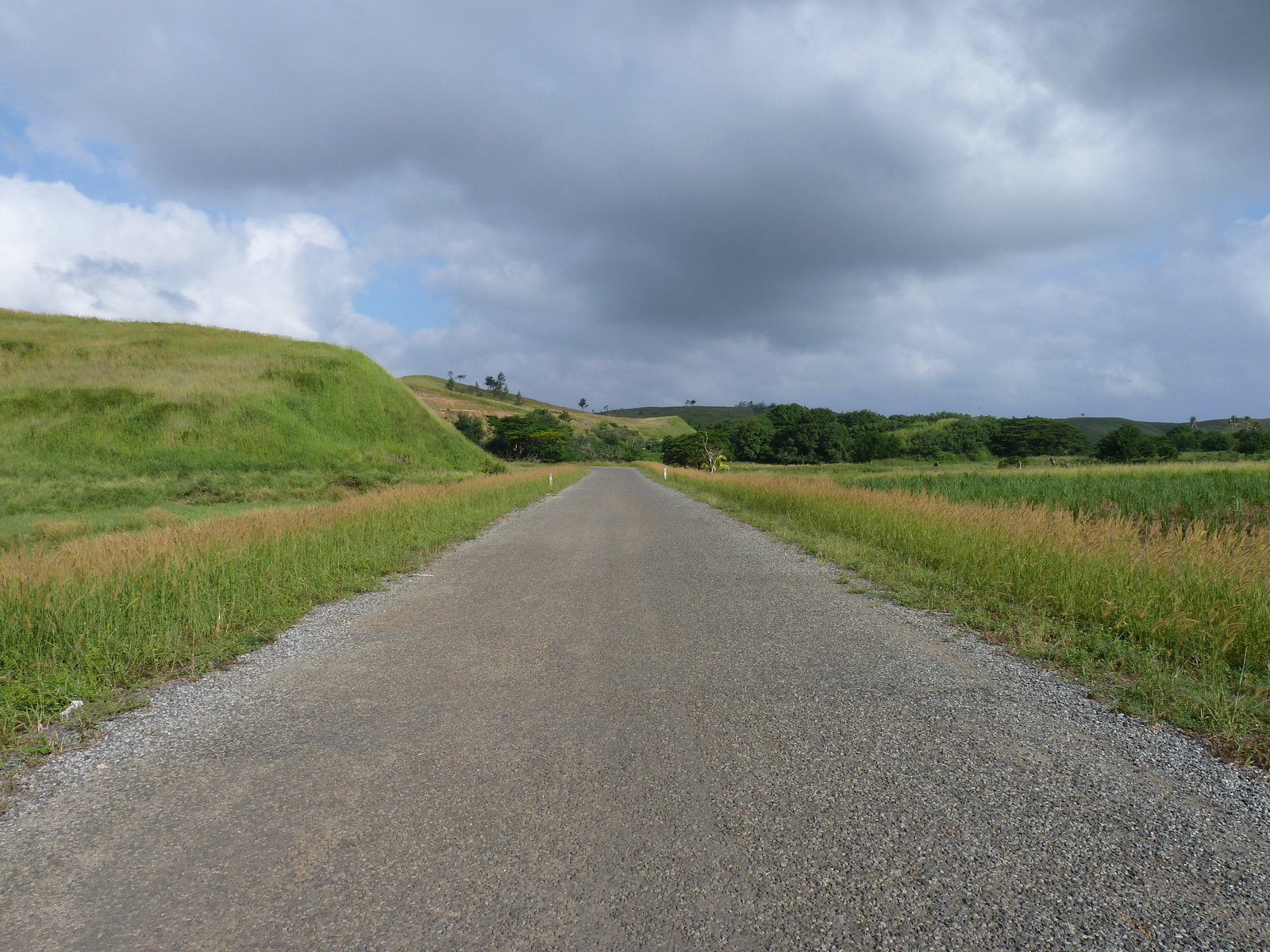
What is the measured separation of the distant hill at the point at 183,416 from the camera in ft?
86.9

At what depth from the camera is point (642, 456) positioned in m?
A: 115

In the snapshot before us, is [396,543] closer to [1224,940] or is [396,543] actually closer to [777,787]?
[777,787]

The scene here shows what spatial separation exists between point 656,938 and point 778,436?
114105mm

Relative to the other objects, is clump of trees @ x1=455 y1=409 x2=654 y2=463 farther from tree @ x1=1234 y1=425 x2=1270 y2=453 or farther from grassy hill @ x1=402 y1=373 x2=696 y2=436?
tree @ x1=1234 y1=425 x2=1270 y2=453

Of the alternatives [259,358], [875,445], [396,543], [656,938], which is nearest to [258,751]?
[656,938]

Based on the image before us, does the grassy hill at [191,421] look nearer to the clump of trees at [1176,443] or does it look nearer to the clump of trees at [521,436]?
the clump of trees at [521,436]

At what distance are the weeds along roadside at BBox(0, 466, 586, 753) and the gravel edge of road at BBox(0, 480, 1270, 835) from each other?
31cm

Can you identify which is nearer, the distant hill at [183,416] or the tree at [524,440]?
the distant hill at [183,416]

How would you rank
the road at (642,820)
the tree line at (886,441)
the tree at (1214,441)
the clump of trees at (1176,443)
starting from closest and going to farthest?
1. the road at (642,820)
2. the clump of trees at (1176,443)
3. the tree at (1214,441)
4. the tree line at (886,441)

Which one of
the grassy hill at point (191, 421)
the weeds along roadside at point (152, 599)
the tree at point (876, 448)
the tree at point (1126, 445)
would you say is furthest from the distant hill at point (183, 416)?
the tree at point (1126, 445)

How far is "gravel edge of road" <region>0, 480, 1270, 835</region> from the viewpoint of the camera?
10.3ft

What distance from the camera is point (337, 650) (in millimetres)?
5547

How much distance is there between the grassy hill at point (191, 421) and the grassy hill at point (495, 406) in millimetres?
60503

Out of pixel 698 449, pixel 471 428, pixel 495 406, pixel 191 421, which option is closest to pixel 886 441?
pixel 698 449
